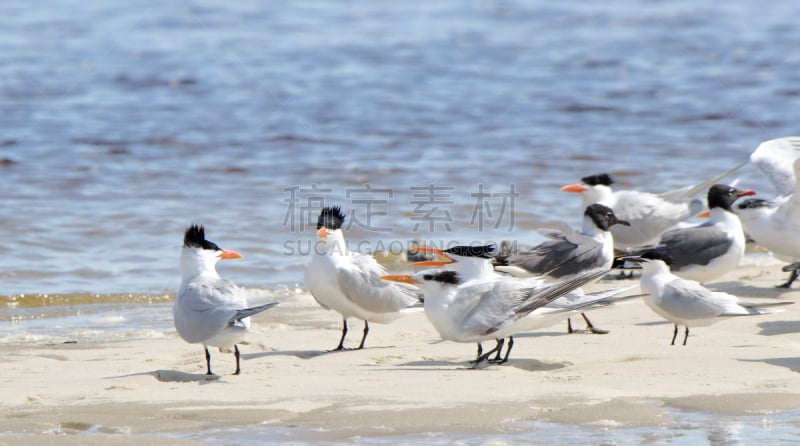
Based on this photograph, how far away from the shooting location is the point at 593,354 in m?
5.83

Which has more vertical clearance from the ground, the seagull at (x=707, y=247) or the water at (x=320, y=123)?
the water at (x=320, y=123)

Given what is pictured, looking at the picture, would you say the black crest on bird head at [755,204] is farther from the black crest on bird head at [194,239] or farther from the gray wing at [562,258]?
the black crest on bird head at [194,239]

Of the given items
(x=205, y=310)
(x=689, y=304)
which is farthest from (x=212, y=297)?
(x=689, y=304)

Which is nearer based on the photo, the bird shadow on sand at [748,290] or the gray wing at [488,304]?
the gray wing at [488,304]

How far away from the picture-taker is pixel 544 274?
7004 mm

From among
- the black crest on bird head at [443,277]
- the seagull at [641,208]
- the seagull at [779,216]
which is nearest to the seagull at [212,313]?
the black crest on bird head at [443,277]

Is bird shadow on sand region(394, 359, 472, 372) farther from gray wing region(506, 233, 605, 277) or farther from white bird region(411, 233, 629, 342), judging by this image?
gray wing region(506, 233, 605, 277)

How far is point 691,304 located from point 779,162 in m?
2.95

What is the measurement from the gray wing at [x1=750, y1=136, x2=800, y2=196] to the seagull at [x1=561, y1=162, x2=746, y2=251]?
0.22 m

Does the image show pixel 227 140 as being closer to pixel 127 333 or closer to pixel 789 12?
pixel 127 333

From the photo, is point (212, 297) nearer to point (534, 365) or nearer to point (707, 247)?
point (534, 365)

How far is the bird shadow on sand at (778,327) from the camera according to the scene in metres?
6.31

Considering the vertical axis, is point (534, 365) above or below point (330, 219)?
below

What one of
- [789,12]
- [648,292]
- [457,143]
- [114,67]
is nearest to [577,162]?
[457,143]
